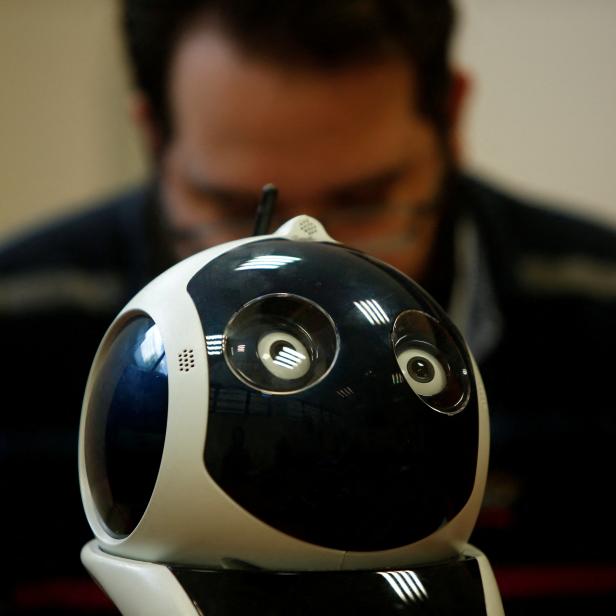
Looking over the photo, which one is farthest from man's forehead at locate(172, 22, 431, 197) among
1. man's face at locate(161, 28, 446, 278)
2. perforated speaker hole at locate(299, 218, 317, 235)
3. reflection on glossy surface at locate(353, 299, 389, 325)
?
reflection on glossy surface at locate(353, 299, 389, 325)

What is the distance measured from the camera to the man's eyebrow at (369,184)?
138 centimetres

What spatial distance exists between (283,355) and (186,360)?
63 millimetres

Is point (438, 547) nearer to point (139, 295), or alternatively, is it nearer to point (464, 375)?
point (464, 375)

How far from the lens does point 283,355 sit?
559mm

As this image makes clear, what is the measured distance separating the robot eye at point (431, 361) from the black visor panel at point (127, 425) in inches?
6.4

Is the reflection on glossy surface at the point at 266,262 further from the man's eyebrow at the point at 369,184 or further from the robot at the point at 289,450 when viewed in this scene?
the man's eyebrow at the point at 369,184

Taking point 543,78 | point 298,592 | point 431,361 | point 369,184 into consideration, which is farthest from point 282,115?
point 543,78

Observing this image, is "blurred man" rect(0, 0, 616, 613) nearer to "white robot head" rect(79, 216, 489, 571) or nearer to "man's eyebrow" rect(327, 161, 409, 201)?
"man's eyebrow" rect(327, 161, 409, 201)

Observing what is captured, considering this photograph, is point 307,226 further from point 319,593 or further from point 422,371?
point 319,593

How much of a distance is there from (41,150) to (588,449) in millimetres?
1523

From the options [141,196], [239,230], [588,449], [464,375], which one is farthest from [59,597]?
[588,449]

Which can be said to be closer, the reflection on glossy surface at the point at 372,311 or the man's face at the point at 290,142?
the reflection on glossy surface at the point at 372,311

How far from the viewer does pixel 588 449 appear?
6.01ft

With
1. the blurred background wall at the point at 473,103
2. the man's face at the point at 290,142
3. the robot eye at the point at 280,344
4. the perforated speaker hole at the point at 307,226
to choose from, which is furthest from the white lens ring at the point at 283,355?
the blurred background wall at the point at 473,103
